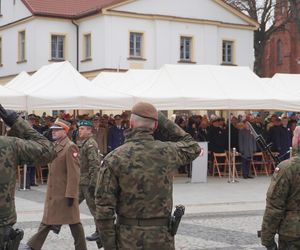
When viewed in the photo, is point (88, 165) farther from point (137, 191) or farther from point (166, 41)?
point (166, 41)

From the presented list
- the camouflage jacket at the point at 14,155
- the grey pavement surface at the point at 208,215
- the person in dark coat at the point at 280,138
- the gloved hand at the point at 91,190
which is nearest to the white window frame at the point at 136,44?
the person in dark coat at the point at 280,138

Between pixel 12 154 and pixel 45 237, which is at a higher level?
pixel 12 154

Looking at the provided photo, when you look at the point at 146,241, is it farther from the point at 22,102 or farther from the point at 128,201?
the point at 22,102

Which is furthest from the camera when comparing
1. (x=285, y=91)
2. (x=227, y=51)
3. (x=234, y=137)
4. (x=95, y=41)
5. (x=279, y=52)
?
(x=279, y=52)

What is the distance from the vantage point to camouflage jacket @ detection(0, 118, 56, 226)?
4.84 m

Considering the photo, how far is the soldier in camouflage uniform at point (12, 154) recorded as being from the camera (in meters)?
4.84

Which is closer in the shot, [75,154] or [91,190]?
[75,154]

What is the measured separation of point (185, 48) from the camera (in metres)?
40.9

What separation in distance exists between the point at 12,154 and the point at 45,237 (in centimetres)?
357

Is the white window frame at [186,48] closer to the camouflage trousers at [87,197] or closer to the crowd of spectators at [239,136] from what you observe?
the crowd of spectators at [239,136]

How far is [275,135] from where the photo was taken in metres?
20.6

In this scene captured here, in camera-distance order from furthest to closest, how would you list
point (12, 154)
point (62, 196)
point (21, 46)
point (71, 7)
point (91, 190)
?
point (21, 46), point (71, 7), point (91, 190), point (62, 196), point (12, 154)

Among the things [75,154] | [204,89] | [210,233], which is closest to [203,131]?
[204,89]

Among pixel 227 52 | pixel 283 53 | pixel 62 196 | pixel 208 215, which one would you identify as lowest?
pixel 208 215
